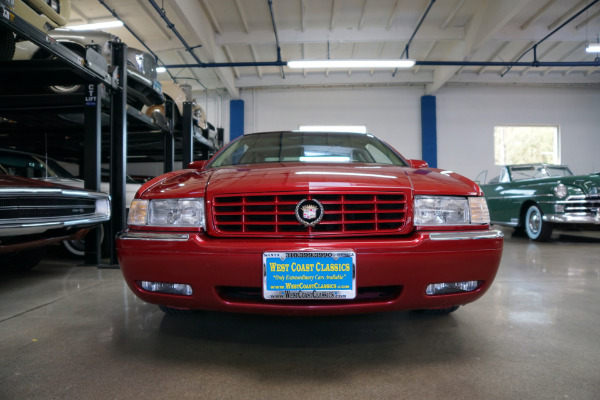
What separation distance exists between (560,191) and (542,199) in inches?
10.5

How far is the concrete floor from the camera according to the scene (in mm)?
1165

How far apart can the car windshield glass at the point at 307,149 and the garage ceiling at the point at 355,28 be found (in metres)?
5.16

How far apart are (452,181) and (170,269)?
1.29 metres

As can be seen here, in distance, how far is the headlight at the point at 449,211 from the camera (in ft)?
4.62

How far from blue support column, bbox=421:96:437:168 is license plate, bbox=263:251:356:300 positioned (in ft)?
35.0

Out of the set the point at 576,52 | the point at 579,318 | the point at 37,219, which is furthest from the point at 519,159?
the point at 37,219

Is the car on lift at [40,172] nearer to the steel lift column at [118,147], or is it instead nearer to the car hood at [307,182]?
the steel lift column at [118,147]

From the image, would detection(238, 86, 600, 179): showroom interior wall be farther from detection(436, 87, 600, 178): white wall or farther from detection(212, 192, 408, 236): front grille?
detection(212, 192, 408, 236): front grille

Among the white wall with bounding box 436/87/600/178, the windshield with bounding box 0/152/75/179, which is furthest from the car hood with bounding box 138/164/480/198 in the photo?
the white wall with bounding box 436/87/600/178

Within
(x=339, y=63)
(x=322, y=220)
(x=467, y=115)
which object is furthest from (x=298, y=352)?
(x=467, y=115)

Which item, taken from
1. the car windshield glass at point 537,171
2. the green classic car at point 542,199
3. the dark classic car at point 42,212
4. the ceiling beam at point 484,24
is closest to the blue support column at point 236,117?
the ceiling beam at point 484,24

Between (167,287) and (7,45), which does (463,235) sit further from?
(7,45)

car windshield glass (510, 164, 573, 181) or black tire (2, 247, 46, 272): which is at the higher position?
car windshield glass (510, 164, 573, 181)

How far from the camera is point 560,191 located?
461 cm
